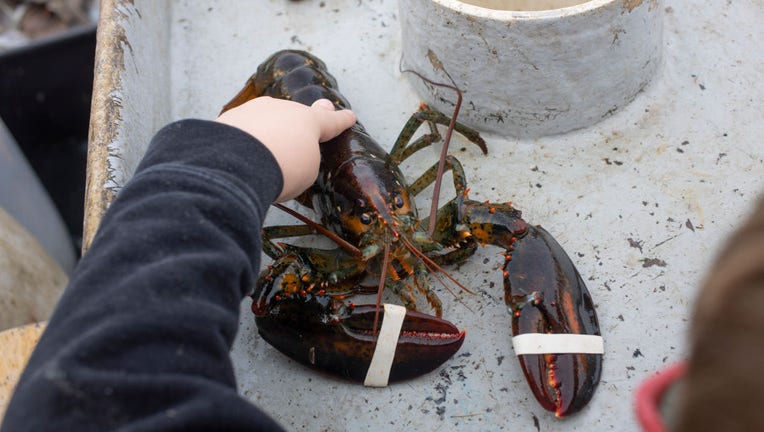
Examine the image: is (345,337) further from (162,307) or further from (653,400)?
(653,400)

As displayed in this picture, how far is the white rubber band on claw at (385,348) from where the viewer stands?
1483 mm

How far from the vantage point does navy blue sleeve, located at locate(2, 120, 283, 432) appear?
2.62 feet

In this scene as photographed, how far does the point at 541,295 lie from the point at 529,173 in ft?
1.72

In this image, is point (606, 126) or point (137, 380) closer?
point (137, 380)

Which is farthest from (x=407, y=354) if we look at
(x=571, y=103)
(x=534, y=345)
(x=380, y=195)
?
(x=571, y=103)

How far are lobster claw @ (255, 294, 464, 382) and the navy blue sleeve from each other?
0.44 m

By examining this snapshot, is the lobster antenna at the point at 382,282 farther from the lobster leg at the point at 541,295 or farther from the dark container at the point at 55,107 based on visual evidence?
the dark container at the point at 55,107

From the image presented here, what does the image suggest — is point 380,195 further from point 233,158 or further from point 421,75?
point 233,158

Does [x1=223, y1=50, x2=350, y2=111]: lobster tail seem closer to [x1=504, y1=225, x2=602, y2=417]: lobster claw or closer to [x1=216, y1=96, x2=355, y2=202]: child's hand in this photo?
[x1=216, y1=96, x2=355, y2=202]: child's hand

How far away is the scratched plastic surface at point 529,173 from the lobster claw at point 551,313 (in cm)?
7

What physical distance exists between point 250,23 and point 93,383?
1.86m

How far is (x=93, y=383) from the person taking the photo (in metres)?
0.80

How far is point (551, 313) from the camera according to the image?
4.81ft

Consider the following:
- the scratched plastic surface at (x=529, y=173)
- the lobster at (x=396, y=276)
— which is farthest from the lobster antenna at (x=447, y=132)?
the scratched plastic surface at (x=529, y=173)
